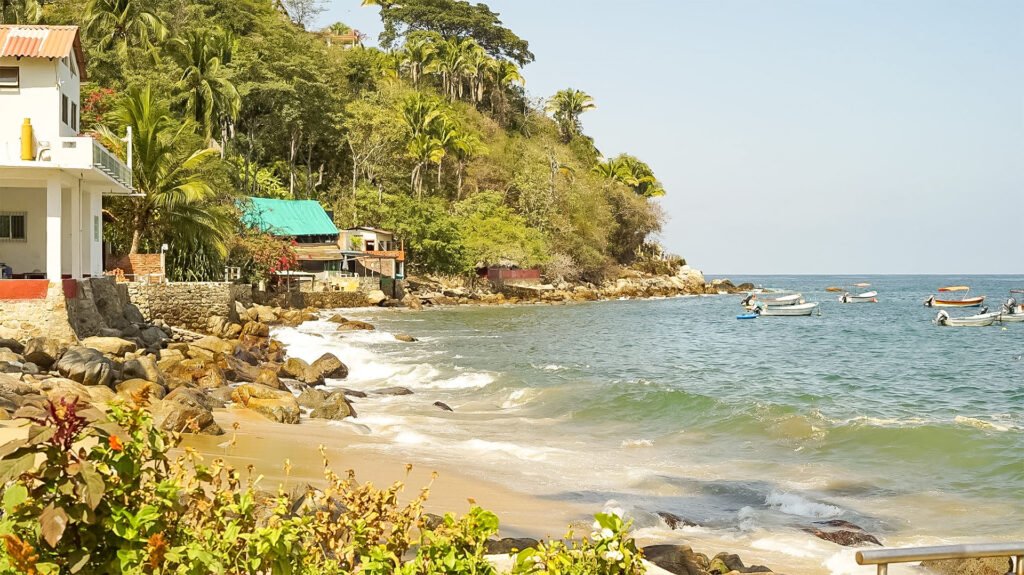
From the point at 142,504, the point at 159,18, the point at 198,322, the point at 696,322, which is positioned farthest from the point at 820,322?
the point at 142,504

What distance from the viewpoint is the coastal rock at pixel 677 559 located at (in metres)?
8.30

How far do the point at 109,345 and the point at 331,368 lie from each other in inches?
242

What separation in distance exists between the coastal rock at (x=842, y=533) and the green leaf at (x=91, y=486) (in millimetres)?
8613

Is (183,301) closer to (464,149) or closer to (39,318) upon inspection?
(39,318)

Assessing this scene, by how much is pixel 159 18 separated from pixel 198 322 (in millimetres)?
30049

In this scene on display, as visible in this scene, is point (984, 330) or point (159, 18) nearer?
point (984, 330)

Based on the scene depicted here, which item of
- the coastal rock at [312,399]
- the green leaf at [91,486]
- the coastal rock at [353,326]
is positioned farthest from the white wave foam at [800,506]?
the coastal rock at [353,326]

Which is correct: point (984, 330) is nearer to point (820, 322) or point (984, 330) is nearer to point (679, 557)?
point (820, 322)

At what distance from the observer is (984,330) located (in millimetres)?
48125

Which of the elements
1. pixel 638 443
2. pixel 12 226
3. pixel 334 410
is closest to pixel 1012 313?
pixel 638 443

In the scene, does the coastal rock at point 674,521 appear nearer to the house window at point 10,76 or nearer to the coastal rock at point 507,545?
the coastal rock at point 507,545

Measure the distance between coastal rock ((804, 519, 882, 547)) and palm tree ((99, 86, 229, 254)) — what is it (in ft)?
82.1

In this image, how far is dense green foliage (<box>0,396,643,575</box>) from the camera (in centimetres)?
357

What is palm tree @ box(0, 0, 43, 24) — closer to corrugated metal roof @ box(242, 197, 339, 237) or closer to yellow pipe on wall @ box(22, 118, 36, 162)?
corrugated metal roof @ box(242, 197, 339, 237)
